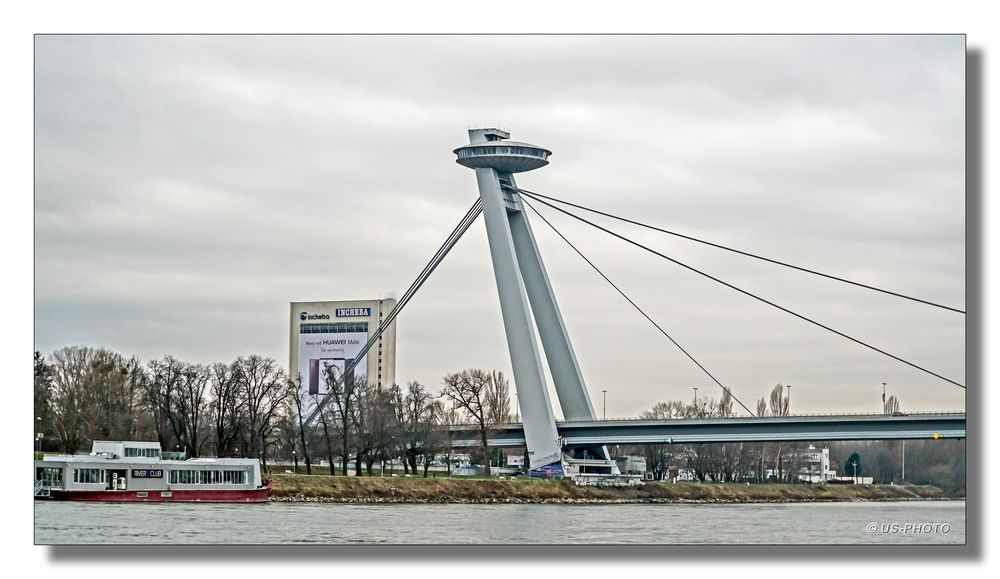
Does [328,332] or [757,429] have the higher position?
[328,332]

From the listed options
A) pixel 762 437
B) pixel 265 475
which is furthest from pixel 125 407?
pixel 762 437

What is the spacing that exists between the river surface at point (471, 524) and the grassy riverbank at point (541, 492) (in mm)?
1805

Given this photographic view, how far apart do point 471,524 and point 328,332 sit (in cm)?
3578

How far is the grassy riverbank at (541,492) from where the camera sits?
107ft

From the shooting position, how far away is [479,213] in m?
39.9

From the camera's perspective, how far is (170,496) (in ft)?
98.6

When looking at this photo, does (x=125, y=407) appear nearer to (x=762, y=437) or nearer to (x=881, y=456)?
(x=762, y=437)

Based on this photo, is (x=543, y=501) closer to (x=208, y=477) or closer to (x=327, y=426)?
(x=327, y=426)

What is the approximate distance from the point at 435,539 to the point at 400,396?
75.6ft

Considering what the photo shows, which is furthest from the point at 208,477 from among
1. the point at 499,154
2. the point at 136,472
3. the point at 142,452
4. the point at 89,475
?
the point at 499,154

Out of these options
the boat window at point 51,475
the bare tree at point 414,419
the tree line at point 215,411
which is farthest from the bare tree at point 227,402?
the boat window at point 51,475

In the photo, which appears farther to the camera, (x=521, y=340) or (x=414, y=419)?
(x=414, y=419)

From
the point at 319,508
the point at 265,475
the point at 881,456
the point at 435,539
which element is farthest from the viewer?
the point at 881,456

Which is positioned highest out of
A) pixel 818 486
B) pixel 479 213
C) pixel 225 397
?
pixel 479 213
